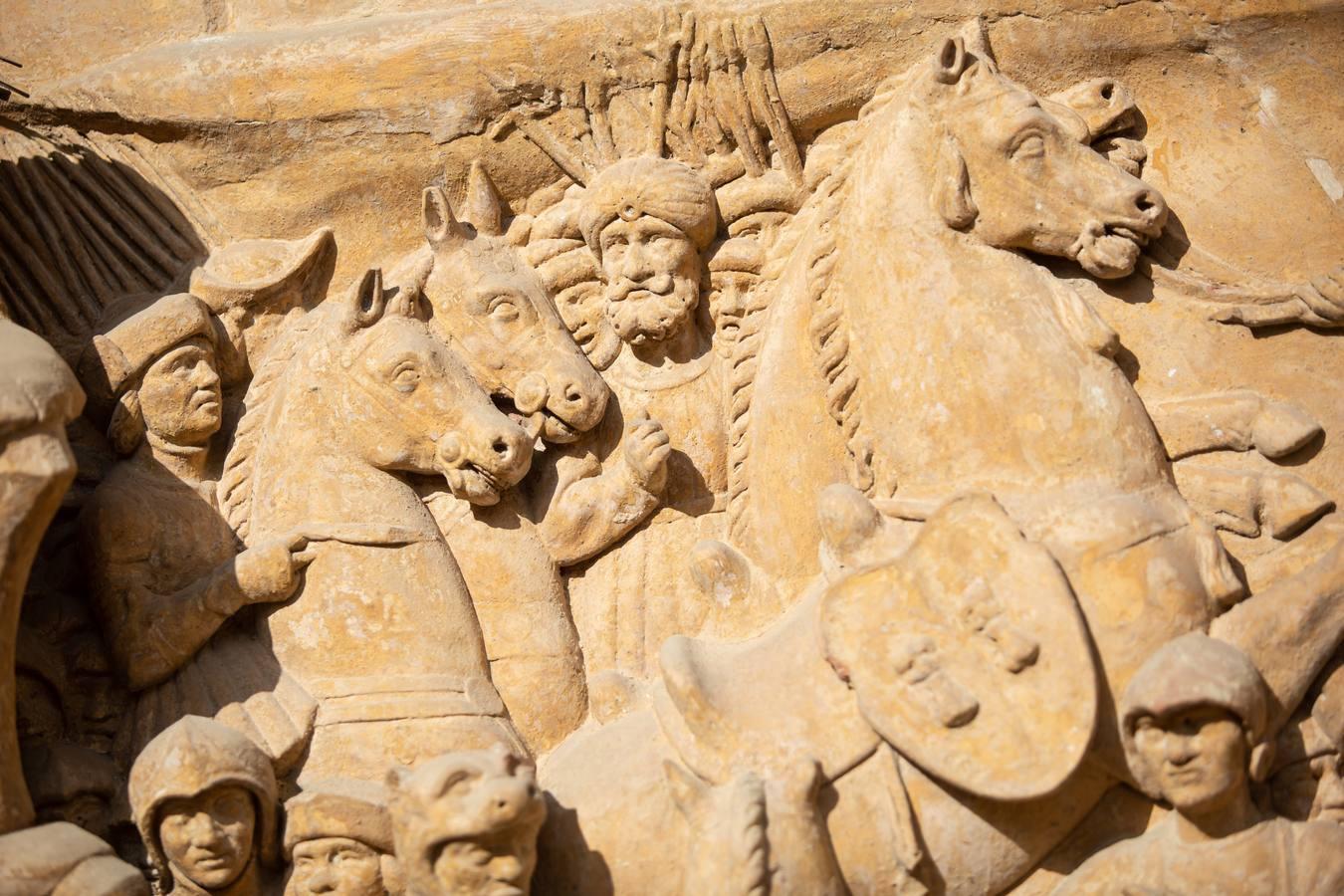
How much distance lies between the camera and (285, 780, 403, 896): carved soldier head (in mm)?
3732

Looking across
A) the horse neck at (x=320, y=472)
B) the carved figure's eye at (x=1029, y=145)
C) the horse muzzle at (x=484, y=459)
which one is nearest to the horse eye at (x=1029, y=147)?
the carved figure's eye at (x=1029, y=145)

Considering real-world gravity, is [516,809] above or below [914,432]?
below

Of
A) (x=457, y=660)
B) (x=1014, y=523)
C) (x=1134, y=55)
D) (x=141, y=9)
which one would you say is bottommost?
(x=457, y=660)

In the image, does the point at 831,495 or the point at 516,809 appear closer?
the point at 516,809

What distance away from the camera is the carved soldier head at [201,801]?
3.61 meters

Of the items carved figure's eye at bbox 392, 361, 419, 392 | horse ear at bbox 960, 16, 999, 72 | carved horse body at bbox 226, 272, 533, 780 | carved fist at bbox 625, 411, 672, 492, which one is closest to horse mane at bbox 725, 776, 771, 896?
carved horse body at bbox 226, 272, 533, 780

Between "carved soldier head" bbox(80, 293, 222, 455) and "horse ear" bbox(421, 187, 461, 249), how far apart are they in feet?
1.91

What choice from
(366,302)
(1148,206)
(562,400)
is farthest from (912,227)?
(366,302)

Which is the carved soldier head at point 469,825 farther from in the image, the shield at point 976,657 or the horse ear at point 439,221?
the horse ear at point 439,221

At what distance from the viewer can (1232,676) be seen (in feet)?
11.4

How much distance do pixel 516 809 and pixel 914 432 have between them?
119 centimetres

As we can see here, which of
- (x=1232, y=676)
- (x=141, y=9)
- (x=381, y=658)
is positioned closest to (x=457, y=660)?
(x=381, y=658)

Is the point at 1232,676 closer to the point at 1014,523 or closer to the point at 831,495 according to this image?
the point at 1014,523

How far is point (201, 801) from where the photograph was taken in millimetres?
3641
